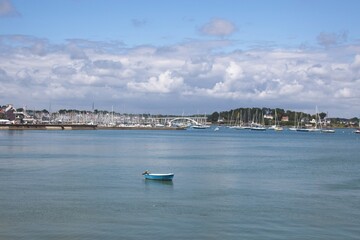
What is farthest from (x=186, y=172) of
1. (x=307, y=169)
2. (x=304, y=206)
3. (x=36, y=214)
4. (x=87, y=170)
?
(x=36, y=214)

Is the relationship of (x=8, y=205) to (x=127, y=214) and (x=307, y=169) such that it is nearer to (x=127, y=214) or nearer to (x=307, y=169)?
(x=127, y=214)

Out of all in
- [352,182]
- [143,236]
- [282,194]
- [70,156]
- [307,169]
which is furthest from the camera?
[70,156]

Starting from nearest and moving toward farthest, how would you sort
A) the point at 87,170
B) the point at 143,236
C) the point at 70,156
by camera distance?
the point at 143,236 < the point at 87,170 < the point at 70,156

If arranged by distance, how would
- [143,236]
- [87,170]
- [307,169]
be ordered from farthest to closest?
1. [307,169]
2. [87,170]
3. [143,236]

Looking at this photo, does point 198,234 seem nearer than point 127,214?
Yes

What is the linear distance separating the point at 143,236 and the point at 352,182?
25.3 metres

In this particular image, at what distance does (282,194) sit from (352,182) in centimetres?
1050

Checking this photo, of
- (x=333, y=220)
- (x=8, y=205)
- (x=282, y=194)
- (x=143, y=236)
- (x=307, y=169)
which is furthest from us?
(x=307, y=169)

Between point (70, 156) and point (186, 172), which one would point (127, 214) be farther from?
point (70, 156)

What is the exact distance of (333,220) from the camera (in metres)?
28.3

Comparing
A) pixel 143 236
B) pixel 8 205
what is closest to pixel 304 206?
pixel 143 236

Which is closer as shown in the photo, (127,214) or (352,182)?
(127,214)

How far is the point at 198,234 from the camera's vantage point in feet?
82.3

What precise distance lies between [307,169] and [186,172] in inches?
534
